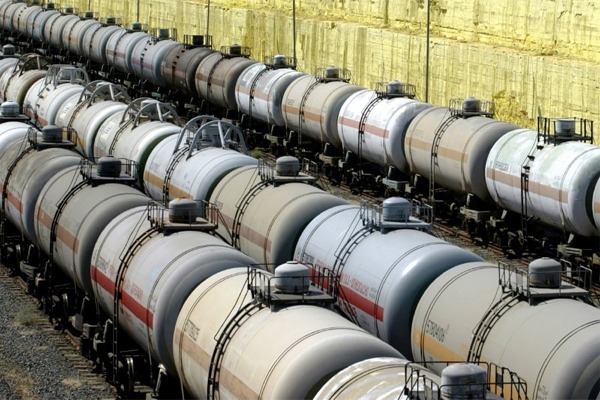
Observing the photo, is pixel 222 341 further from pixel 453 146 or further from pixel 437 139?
pixel 437 139

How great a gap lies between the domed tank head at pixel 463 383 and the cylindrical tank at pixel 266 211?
10765mm

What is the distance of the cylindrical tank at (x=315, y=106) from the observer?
150 ft

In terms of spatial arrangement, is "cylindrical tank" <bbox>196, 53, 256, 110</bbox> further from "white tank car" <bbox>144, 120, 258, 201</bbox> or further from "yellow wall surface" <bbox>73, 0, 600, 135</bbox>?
"white tank car" <bbox>144, 120, 258, 201</bbox>

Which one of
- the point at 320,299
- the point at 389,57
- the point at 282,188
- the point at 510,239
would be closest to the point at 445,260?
the point at 320,299

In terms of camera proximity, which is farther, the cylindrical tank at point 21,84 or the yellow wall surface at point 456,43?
the cylindrical tank at point 21,84

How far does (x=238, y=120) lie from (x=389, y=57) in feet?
32.7

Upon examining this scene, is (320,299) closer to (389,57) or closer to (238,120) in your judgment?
(238,120)

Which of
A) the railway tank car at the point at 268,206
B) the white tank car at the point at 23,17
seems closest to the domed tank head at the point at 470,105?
the railway tank car at the point at 268,206

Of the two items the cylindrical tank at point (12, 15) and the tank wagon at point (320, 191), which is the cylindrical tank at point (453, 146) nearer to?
the tank wagon at point (320, 191)

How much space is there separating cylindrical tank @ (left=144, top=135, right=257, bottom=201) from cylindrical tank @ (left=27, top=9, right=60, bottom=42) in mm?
52867

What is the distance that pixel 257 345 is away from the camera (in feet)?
53.8

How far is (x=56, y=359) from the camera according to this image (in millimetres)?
27500

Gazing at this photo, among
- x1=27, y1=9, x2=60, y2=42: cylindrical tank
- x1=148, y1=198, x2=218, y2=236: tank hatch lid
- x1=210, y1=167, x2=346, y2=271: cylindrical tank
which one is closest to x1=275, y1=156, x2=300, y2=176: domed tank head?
x1=210, y1=167, x2=346, y2=271: cylindrical tank

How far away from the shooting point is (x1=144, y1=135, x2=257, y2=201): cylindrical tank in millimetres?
30094
